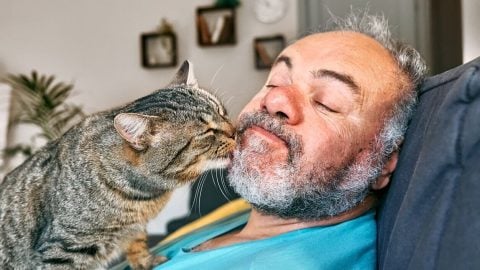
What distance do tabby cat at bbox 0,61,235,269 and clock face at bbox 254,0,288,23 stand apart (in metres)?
2.15

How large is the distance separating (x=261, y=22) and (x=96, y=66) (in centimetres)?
121

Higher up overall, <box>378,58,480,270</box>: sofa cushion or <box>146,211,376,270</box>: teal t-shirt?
<box>378,58,480,270</box>: sofa cushion

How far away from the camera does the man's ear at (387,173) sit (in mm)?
1130

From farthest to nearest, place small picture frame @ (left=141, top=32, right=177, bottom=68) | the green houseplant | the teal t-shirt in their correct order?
small picture frame @ (left=141, top=32, right=177, bottom=68), the green houseplant, the teal t-shirt

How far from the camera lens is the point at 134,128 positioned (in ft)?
3.48

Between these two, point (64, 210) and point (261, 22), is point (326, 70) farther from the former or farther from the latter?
point (261, 22)

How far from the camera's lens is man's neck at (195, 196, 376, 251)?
116 centimetres

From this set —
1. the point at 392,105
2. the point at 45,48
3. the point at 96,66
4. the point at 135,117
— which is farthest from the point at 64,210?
the point at 45,48

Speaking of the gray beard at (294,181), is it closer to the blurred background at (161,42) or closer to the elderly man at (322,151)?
the elderly man at (322,151)

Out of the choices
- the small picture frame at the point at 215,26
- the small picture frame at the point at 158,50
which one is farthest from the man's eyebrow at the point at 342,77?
the small picture frame at the point at 158,50

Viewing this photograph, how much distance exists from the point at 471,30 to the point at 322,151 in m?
1.49

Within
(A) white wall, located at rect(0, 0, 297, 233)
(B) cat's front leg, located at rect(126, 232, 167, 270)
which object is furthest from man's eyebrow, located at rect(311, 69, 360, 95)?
(A) white wall, located at rect(0, 0, 297, 233)

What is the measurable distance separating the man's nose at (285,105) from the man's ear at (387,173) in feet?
0.74

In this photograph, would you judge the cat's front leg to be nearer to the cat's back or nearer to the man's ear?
the cat's back
